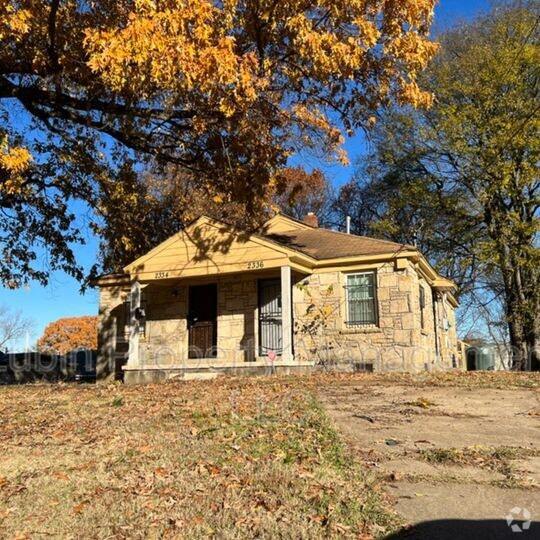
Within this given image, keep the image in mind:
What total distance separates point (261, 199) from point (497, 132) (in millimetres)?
11237

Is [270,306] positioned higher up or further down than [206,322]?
higher up

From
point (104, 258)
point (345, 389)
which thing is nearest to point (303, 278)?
point (104, 258)

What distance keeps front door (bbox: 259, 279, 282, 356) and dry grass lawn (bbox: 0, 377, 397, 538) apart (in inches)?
307

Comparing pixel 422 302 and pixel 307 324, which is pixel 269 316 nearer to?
pixel 307 324

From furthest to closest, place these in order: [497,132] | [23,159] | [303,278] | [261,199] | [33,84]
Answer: [497,132], [303,278], [261,199], [33,84], [23,159]

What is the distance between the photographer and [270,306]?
1641 centimetres

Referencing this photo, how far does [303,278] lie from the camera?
53.7 feet

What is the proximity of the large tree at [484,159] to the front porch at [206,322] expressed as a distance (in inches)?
246

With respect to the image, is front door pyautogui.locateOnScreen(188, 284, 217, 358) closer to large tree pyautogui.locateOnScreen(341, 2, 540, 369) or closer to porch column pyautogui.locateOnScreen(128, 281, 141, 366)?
porch column pyautogui.locateOnScreen(128, 281, 141, 366)

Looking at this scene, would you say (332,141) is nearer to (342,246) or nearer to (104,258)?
(342,246)

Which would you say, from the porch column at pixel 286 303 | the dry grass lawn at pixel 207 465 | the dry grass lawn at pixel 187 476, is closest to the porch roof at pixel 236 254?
the porch column at pixel 286 303

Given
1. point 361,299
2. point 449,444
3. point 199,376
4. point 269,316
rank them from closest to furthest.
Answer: point 449,444 → point 199,376 → point 361,299 → point 269,316

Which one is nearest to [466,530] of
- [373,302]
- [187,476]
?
[187,476]

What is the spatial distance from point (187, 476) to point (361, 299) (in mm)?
11060
